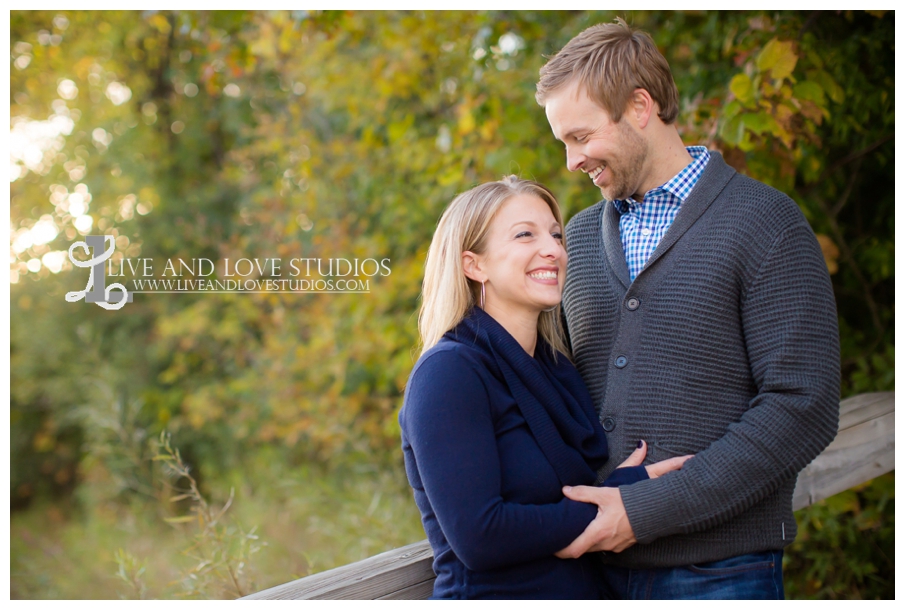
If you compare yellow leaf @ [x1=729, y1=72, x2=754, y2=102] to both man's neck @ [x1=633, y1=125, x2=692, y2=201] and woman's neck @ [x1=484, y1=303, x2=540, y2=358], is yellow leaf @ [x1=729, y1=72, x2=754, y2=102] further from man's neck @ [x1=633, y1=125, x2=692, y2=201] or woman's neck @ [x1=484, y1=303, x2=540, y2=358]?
woman's neck @ [x1=484, y1=303, x2=540, y2=358]

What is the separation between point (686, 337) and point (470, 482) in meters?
0.55

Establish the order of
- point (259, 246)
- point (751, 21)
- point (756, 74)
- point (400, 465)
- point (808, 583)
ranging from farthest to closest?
point (259, 246) → point (400, 465) → point (808, 583) → point (751, 21) → point (756, 74)

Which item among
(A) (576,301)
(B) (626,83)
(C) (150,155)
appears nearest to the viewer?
(B) (626,83)

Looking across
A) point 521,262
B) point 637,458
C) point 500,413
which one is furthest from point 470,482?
point 521,262

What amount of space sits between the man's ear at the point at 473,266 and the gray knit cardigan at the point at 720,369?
11.5 inches

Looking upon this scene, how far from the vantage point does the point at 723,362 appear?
1454mm

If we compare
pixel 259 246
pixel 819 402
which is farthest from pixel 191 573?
pixel 259 246

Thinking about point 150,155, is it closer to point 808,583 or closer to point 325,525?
point 325,525

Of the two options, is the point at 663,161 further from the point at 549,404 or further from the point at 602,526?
the point at 602,526

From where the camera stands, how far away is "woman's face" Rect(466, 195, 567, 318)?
1.56m

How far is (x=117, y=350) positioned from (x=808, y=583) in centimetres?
616

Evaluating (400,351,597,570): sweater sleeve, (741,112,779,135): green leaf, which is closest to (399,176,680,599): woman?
(400,351,597,570): sweater sleeve

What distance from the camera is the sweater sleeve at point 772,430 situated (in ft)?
4.45

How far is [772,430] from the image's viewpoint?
1.35 meters
